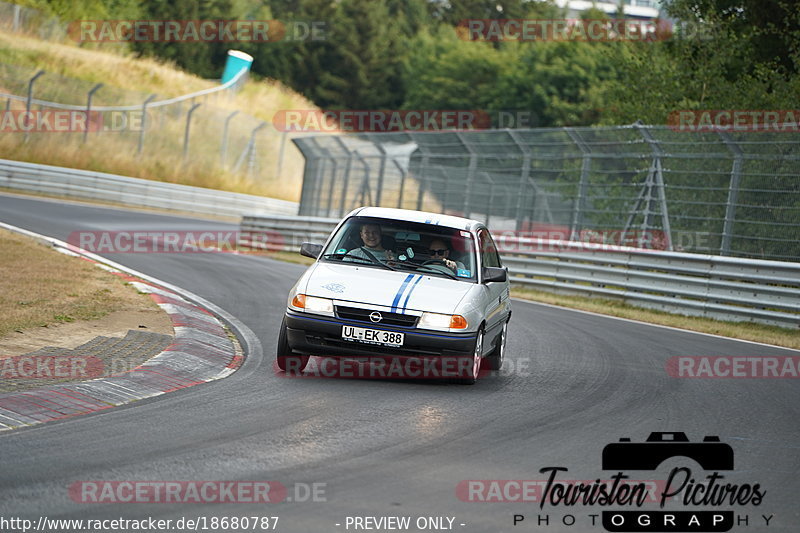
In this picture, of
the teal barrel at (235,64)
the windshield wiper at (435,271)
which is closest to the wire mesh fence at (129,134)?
the teal barrel at (235,64)

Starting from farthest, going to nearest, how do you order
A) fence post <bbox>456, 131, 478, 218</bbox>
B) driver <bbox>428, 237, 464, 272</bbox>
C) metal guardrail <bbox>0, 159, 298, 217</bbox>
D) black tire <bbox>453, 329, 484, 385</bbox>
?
metal guardrail <bbox>0, 159, 298, 217</bbox>, fence post <bbox>456, 131, 478, 218</bbox>, driver <bbox>428, 237, 464, 272</bbox>, black tire <bbox>453, 329, 484, 385</bbox>

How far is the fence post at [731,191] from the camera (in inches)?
712

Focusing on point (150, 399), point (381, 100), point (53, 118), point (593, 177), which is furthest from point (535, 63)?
point (150, 399)

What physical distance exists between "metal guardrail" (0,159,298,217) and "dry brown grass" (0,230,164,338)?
17631 mm

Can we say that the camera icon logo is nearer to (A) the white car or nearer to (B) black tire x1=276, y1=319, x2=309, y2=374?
(A) the white car

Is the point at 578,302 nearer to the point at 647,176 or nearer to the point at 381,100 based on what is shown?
the point at 647,176

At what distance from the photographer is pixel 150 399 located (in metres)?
7.82

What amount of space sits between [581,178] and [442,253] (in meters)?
11.7

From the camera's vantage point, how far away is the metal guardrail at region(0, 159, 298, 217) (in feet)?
112
